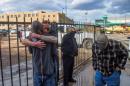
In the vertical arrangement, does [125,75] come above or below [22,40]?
below

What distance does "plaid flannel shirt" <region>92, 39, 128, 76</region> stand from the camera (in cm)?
577

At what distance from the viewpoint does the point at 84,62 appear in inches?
524

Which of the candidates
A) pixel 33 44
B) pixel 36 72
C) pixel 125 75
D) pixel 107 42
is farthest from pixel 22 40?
pixel 125 75

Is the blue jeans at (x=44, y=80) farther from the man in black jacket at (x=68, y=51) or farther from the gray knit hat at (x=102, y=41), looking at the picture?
the man in black jacket at (x=68, y=51)

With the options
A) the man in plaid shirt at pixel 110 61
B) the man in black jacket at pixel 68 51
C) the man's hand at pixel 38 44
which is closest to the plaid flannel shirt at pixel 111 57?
the man in plaid shirt at pixel 110 61

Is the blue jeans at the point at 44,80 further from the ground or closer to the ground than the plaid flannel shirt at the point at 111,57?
closer to the ground

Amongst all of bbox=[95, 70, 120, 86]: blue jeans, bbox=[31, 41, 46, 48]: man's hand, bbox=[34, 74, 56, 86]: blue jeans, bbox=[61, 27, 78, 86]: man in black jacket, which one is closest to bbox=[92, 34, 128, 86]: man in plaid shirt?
bbox=[95, 70, 120, 86]: blue jeans

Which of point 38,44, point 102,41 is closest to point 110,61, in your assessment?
point 102,41

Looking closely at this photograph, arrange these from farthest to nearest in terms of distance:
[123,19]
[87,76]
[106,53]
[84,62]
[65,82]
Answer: [123,19] → [84,62] → [87,76] → [65,82] → [106,53]

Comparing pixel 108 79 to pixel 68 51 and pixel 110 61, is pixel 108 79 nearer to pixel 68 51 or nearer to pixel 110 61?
pixel 110 61

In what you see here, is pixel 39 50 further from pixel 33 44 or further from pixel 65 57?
pixel 65 57

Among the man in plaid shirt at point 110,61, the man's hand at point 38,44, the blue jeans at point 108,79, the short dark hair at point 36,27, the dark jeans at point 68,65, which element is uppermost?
the short dark hair at point 36,27

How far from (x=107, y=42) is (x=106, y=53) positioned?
234 millimetres

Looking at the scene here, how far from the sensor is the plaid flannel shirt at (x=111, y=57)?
18.9 feet
